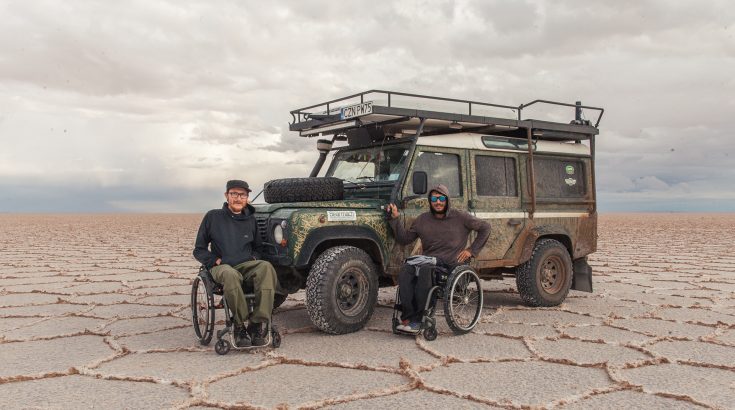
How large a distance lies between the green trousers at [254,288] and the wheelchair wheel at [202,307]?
148mm

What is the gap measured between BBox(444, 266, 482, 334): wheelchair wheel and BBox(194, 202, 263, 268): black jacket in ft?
5.67

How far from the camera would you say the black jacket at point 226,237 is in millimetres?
5422

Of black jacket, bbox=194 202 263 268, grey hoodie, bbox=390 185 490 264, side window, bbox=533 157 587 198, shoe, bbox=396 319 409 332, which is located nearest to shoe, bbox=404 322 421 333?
shoe, bbox=396 319 409 332

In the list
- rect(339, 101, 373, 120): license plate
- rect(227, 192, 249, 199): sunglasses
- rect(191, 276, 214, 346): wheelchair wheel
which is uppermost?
rect(339, 101, 373, 120): license plate

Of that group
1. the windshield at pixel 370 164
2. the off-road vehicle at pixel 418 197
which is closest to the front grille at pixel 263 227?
the off-road vehicle at pixel 418 197

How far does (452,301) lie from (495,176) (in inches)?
75.4

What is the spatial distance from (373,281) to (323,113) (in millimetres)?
2220

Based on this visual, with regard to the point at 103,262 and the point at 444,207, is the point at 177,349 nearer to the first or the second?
the point at 444,207

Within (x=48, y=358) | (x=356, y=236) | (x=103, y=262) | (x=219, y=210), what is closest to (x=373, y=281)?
(x=356, y=236)

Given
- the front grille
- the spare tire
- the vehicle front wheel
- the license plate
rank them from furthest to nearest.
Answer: the spare tire < the license plate < the front grille < the vehicle front wheel

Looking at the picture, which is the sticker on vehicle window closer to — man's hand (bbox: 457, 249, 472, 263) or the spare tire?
the spare tire

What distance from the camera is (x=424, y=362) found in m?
4.99

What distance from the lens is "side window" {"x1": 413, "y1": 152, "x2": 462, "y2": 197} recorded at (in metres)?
6.72

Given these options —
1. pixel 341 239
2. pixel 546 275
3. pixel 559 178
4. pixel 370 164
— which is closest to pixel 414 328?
pixel 341 239
